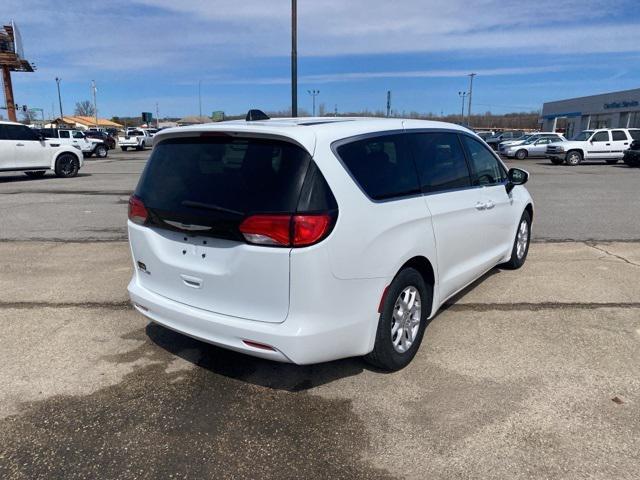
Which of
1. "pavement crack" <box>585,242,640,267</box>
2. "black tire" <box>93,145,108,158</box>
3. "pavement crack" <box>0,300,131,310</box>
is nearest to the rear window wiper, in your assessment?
"pavement crack" <box>0,300,131,310</box>

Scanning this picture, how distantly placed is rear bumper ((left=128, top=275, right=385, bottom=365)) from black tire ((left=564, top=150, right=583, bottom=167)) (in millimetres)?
26670

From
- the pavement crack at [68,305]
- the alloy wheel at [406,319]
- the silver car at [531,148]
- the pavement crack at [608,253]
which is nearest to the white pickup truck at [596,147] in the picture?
the silver car at [531,148]

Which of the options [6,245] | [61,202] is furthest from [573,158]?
[6,245]

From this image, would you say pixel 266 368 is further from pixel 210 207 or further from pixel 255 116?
pixel 255 116

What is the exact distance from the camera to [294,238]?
2.82m

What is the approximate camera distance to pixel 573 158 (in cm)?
2634

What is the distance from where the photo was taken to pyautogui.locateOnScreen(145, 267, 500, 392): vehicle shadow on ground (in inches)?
139

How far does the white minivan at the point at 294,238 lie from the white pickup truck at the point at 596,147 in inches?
1004

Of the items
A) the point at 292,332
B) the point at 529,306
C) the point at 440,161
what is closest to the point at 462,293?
the point at 529,306

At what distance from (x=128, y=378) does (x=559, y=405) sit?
290 cm

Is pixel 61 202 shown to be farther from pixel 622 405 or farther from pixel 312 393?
pixel 622 405

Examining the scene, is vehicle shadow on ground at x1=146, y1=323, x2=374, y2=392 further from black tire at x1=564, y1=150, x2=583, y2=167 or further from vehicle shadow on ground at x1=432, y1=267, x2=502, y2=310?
black tire at x1=564, y1=150, x2=583, y2=167

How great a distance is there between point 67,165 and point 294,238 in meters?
17.8

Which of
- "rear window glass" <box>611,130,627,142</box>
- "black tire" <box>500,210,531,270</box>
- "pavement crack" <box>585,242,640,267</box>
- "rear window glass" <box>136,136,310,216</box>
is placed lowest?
"pavement crack" <box>585,242,640,267</box>
